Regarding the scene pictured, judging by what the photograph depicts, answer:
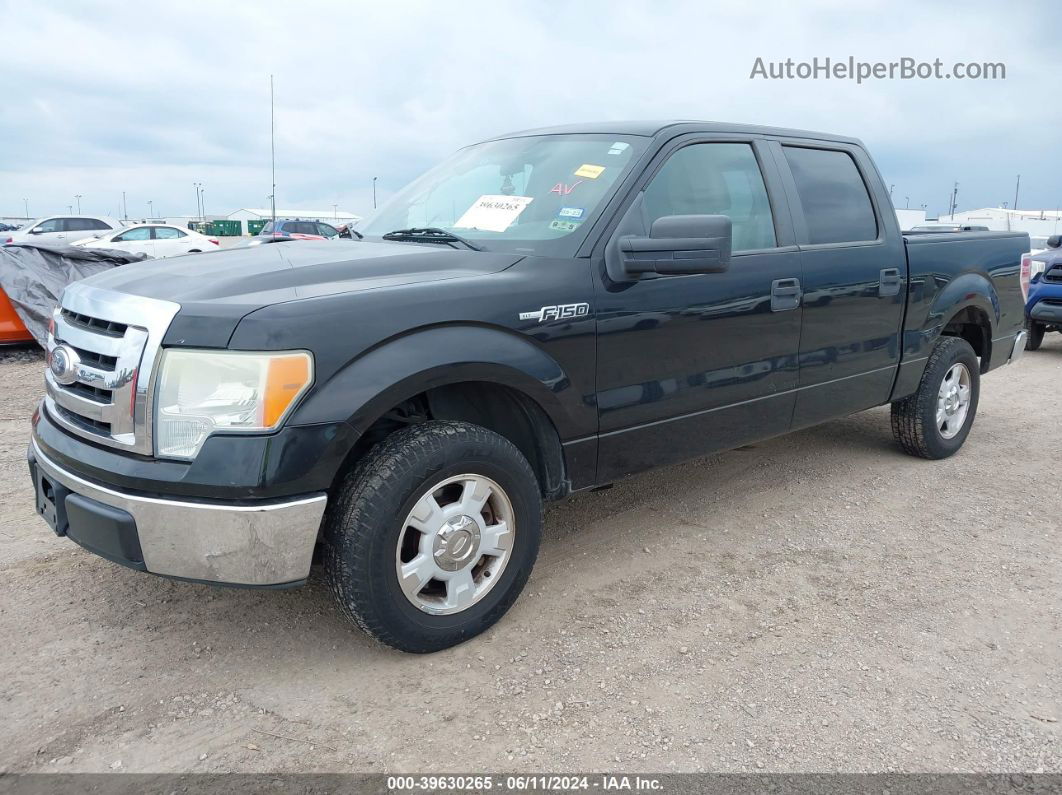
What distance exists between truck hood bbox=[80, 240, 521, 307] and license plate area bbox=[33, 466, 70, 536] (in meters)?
0.67

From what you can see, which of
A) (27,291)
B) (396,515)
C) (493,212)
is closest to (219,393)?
(396,515)

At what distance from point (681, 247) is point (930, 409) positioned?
2.80 meters

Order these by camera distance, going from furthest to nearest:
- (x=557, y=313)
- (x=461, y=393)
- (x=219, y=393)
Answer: (x=461, y=393) → (x=557, y=313) → (x=219, y=393)

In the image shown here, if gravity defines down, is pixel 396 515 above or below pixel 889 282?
below

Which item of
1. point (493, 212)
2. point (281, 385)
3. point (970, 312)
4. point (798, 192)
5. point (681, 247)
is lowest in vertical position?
point (281, 385)

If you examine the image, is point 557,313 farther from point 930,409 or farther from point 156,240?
point 156,240

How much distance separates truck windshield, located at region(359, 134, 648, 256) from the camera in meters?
3.25

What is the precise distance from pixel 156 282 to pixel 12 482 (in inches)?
102

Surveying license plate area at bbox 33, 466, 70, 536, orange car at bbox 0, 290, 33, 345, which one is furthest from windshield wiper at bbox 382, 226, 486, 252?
orange car at bbox 0, 290, 33, 345

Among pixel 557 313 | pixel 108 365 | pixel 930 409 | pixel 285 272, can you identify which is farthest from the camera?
pixel 930 409

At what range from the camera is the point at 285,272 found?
2787mm

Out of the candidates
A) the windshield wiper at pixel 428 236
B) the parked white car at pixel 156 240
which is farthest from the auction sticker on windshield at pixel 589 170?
the parked white car at pixel 156 240

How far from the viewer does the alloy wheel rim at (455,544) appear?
8.96 feet

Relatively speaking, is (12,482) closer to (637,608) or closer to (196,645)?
(196,645)
